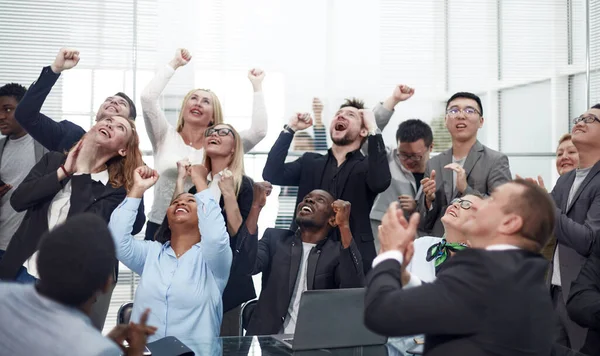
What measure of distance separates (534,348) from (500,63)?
161 inches

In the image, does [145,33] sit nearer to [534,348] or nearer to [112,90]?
[112,90]

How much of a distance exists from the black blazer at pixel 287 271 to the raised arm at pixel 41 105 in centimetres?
124

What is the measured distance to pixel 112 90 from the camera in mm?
4992

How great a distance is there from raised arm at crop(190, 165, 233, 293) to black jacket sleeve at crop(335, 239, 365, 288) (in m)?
0.61

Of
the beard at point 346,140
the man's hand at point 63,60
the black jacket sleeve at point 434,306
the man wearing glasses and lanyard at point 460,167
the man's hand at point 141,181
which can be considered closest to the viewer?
the black jacket sleeve at point 434,306

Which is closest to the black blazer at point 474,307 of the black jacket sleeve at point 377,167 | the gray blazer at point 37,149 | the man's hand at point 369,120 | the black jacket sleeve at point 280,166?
the black jacket sleeve at point 377,167

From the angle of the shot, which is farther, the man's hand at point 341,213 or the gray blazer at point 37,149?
the gray blazer at point 37,149

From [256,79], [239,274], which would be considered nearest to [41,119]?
[256,79]

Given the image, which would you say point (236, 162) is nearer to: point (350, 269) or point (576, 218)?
point (350, 269)

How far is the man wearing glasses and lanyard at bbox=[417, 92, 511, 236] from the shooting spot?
3850 millimetres

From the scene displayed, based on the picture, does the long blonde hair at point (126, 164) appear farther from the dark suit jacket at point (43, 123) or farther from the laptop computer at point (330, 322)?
the laptop computer at point (330, 322)

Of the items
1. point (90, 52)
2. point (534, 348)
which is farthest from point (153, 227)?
point (534, 348)

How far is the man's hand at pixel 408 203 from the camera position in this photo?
3.99 metres

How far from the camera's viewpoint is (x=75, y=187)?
340 cm
